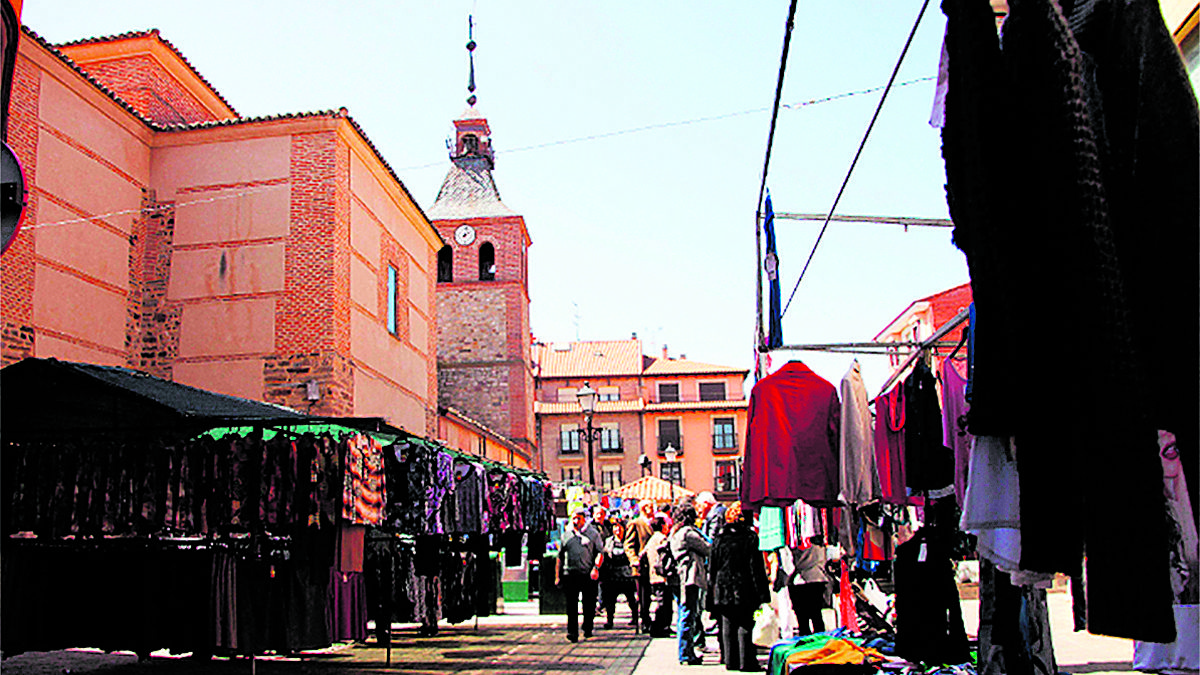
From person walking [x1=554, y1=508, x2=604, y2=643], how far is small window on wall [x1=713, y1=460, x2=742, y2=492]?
49.1 metres

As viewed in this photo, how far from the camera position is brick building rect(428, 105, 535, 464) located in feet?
156

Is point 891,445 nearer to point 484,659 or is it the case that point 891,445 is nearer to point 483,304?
point 484,659

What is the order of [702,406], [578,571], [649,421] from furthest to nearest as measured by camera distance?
[649,421] < [702,406] < [578,571]

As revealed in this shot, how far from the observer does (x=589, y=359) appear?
70312 millimetres

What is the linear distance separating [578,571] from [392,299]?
11.8 metres

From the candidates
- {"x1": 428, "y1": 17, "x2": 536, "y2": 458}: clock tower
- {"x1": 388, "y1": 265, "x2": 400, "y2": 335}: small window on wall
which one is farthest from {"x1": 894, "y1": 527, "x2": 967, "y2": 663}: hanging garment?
{"x1": 428, "y1": 17, "x2": 536, "y2": 458}: clock tower

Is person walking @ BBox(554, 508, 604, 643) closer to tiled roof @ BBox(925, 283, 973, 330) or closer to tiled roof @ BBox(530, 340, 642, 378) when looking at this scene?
tiled roof @ BBox(925, 283, 973, 330)

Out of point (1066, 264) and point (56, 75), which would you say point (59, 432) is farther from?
point (56, 75)

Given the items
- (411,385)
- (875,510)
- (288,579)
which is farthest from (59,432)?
(411,385)

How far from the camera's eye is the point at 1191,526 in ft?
7.13

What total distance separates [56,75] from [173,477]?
10.7 metres

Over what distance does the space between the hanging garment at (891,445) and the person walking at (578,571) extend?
267 inches

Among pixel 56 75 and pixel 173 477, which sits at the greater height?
pixel 56 75

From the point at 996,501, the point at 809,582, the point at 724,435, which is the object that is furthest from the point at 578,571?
the point at 724,435
